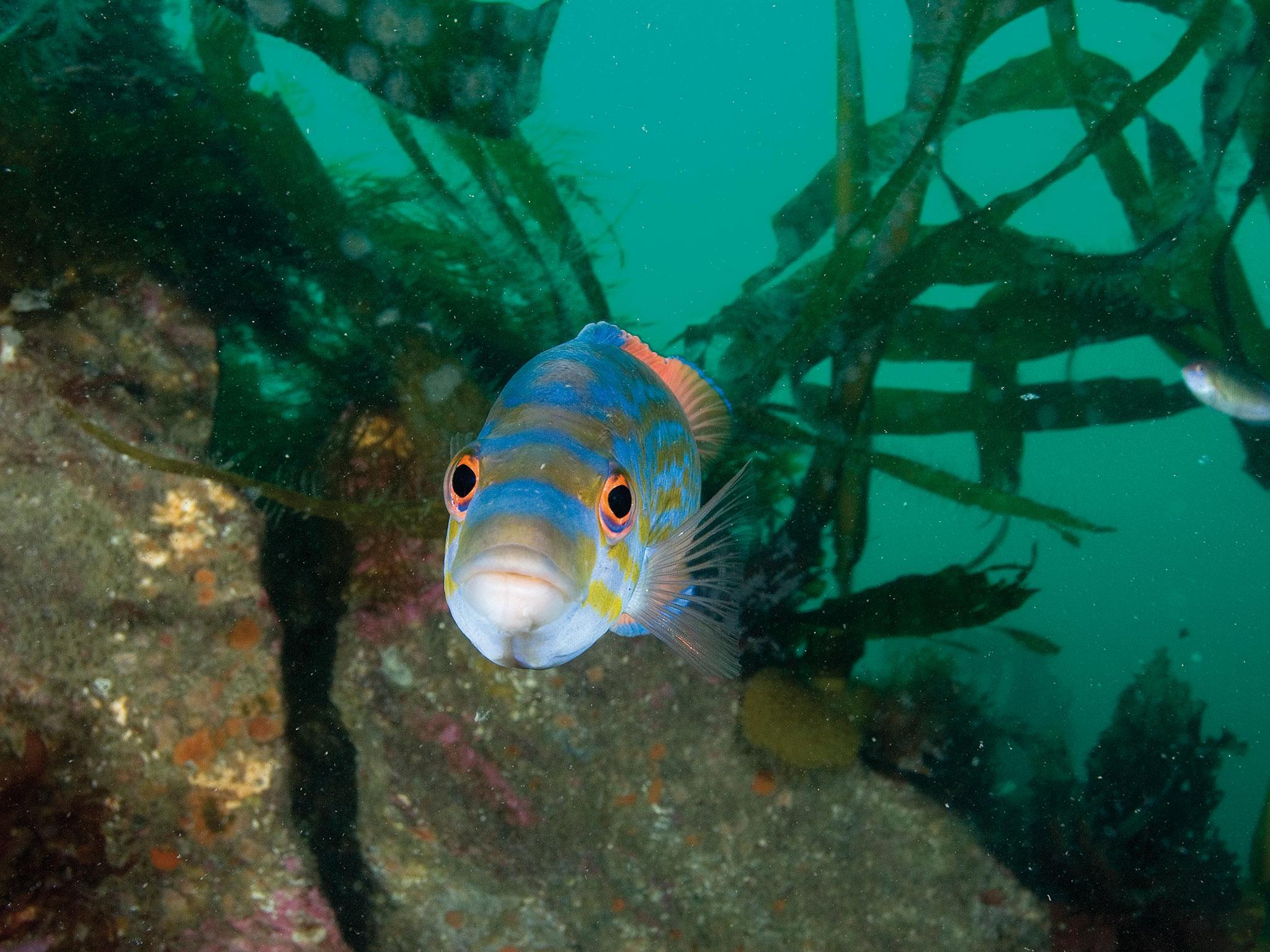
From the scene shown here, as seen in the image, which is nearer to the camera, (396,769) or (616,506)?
(616,506)

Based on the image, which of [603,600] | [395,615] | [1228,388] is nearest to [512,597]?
[603,600]

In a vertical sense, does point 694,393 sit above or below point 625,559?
above

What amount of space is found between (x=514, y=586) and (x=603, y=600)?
330 millimetres

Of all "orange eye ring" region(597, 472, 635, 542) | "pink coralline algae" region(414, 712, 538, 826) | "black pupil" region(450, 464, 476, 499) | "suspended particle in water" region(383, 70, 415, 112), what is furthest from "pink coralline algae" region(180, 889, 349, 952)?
"suspended particle in water" region(383, 70, 415, 112)

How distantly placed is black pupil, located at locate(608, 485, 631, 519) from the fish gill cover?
7.67 ft

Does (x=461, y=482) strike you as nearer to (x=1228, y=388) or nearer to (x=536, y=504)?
(x=536, y=504)

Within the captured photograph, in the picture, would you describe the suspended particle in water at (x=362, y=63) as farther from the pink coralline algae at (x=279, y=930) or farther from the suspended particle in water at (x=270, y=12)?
the pink coralline algae at (x=279, y=930)

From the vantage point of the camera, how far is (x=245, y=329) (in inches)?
178

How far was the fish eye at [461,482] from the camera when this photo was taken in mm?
1703

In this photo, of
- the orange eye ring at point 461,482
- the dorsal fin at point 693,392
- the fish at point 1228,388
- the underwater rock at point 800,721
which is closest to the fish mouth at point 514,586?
the orange eye ring at point 461,482

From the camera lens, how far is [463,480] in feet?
5.65

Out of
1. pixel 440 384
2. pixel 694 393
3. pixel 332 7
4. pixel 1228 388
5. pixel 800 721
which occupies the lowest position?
pixel 800 721

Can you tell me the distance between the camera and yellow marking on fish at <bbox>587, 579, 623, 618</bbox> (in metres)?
1.66

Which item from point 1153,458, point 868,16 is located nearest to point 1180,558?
point 1153,458
